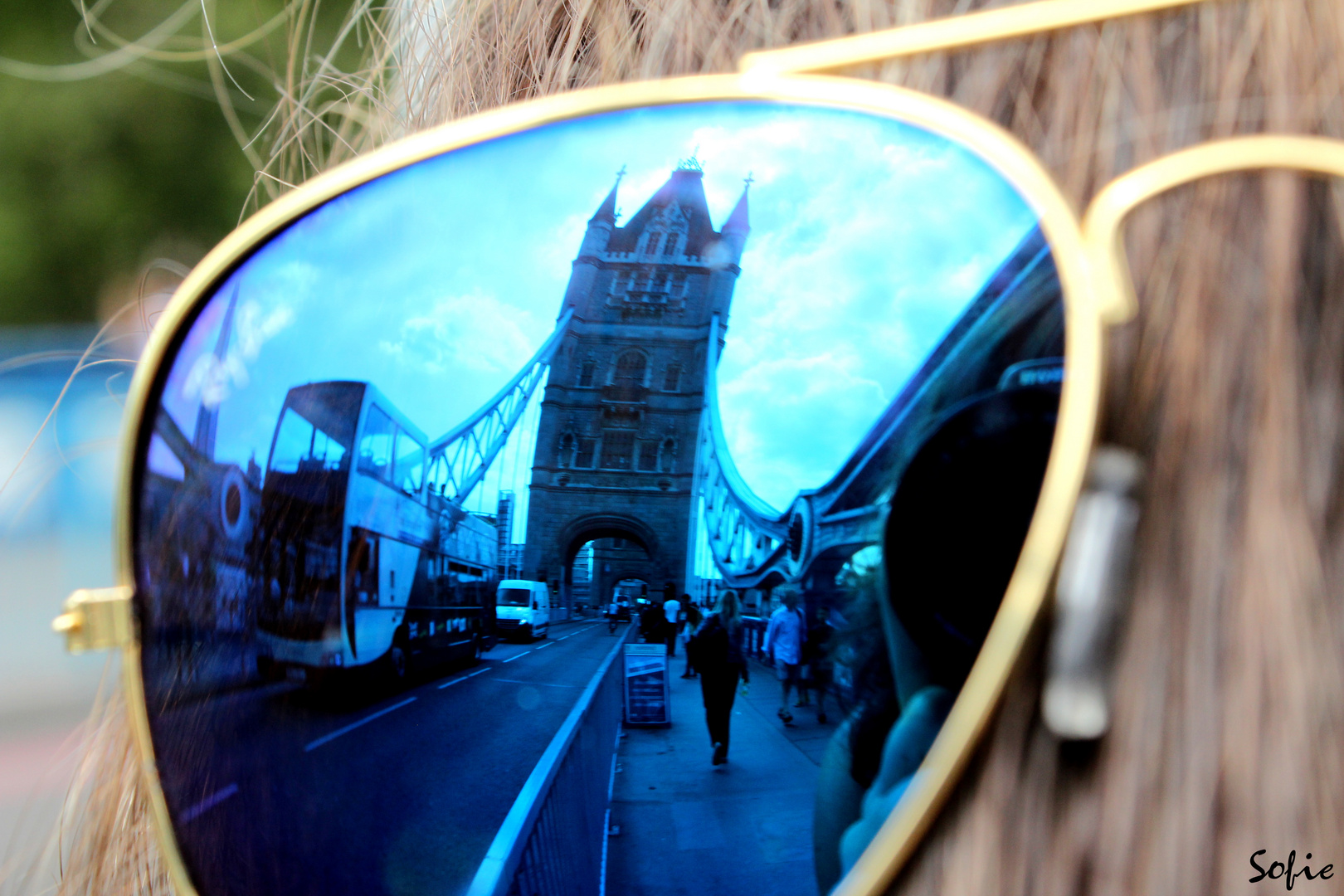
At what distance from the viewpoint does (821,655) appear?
0.42 meters

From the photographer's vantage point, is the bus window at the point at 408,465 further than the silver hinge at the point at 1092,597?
Yes

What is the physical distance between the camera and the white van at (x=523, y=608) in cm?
46

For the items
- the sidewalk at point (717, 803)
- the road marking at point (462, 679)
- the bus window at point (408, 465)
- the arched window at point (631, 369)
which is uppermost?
the arched window at point (631, 369)

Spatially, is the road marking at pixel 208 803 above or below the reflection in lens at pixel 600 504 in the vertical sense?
below

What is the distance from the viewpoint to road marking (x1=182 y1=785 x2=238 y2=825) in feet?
1.86

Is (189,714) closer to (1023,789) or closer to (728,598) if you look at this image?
(728,598)

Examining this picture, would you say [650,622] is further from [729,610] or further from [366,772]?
[366,772]

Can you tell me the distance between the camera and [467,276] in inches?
20.4

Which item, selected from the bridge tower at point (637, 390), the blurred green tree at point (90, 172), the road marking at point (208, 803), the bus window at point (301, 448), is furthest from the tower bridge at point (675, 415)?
the blurred green tree at point (90, 172)

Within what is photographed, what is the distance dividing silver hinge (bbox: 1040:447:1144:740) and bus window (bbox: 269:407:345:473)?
47 cm

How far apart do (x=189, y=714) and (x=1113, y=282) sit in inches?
27.6

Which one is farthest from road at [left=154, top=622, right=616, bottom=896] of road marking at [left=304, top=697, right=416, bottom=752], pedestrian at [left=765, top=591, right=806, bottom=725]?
pedestrian at [left=765, top=591, right=806, bottom=725]

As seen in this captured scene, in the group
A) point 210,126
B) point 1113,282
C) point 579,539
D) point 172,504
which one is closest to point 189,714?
point 172,504

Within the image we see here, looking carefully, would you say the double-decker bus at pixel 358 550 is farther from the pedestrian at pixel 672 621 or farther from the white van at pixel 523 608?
the pedestrian at pixel 672 621
